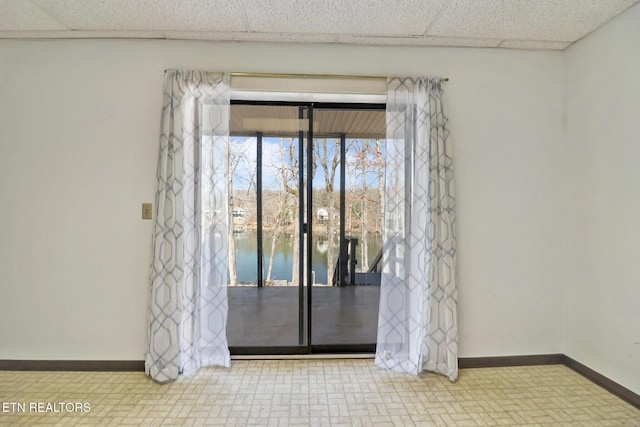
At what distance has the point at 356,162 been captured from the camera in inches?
103

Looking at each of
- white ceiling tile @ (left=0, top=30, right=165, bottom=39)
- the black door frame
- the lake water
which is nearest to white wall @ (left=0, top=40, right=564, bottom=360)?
white ceiling tile @ (left=0, top=30, right=165, bottom=39)

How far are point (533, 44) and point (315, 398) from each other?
9.95 feet

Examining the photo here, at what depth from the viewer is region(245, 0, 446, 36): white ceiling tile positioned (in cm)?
193

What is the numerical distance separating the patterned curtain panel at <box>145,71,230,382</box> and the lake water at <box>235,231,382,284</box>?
0.83ft

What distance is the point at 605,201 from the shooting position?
2.17 meters

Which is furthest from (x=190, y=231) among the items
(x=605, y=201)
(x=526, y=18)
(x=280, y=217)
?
(x=605, y=201)

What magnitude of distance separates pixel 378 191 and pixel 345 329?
4.03ft

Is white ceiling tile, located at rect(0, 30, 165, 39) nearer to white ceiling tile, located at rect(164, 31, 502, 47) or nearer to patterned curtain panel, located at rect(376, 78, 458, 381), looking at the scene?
white ceiling tile, located at rect(164, 31, 502, 47)

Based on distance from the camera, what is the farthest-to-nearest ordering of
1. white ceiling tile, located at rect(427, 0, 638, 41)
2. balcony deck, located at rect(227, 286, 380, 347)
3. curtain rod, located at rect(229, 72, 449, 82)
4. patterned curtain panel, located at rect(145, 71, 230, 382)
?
balcony deck, located at rect(227, 286, 380, 347) → curtain rod, located at rect(229, 72, 449, 82) → patterned curtain panel, located at rect(145, 71, 230, 382) → white ceiling tile, located at rect(427, 0, 638, 41)

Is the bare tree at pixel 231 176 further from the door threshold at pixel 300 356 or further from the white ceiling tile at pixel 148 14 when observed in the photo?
the white ceiling tile at pixel 148 14

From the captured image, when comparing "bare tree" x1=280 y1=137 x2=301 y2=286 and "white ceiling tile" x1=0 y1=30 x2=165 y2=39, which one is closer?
"white ceiling tile" x1=0 y1=30 x2=165 y2=39

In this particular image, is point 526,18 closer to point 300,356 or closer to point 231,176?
point 231,176

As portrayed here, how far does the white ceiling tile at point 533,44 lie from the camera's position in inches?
92.8

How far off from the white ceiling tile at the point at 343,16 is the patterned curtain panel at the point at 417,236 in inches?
15.3
